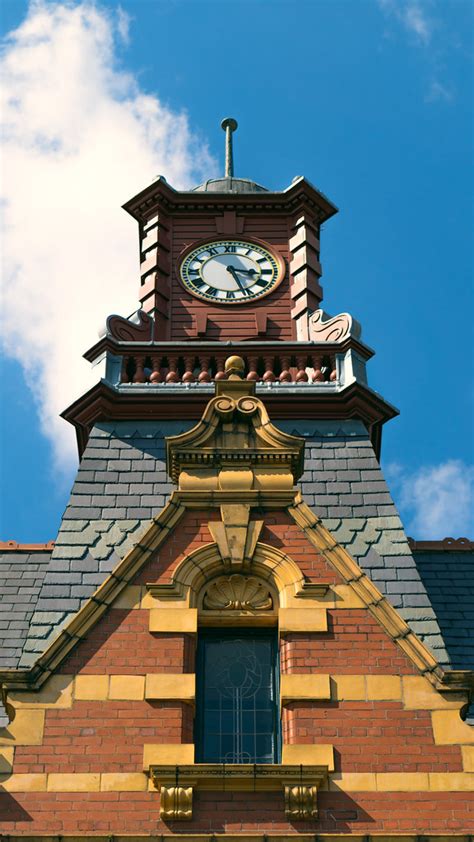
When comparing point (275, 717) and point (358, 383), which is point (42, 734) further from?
point (358, 383)

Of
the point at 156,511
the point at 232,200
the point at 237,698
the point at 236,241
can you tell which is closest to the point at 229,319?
the point at 236,241

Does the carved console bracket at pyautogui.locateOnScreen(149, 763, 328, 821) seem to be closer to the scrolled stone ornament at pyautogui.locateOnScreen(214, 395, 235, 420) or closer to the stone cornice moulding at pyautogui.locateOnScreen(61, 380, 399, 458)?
the scrolled stone ornament at pyautogui.locateOnScreen(214, 395, 235, 420)

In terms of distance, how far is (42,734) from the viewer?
14023 millimetres

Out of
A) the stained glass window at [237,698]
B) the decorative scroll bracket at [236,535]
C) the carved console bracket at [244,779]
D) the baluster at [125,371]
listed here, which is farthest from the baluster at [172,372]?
the carved console bracket at [244,779]

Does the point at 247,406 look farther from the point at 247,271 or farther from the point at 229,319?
the point at 247,271

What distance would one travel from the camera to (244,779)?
13.6 meters

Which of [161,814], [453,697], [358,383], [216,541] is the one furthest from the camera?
[358,383]

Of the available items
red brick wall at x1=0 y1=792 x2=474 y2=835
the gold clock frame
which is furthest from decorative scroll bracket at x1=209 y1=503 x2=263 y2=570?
the gold clock frame

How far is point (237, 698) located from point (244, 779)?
1.50 metres

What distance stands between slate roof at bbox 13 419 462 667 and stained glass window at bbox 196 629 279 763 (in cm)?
179

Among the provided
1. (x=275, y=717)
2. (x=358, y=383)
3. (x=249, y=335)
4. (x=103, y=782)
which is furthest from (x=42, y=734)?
(x=249, y=335)

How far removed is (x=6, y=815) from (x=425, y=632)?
4.89 m

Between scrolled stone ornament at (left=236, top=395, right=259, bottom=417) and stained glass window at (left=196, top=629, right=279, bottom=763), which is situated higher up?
scrolled stone ornament at (left=236, top=395, right=259, bottom=417)

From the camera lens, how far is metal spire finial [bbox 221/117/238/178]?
2784 centimetres
